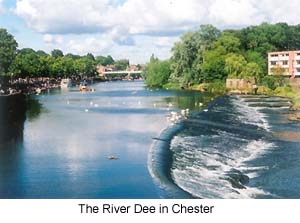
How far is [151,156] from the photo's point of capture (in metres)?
5.65

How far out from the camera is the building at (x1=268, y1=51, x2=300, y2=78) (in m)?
9.91

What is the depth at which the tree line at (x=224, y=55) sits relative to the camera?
9.60 m

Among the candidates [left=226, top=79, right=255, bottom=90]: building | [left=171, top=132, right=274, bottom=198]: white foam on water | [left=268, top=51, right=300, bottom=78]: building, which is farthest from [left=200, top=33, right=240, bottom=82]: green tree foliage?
[left=171, top=132, right=274, bottom=198]: white foam on water

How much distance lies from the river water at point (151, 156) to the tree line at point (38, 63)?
320cm

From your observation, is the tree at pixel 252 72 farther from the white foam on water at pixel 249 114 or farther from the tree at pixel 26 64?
the tree at pixel 26 64

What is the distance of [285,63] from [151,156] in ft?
18.8

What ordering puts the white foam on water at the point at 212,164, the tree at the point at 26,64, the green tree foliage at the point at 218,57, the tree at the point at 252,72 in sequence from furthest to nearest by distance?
the tree at the point at 26,64
the green tree foliage at the point at 218,57
the tree at the point at 252,72
the white foam on water at the point at 212,164

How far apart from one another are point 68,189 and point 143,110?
529 centimetres

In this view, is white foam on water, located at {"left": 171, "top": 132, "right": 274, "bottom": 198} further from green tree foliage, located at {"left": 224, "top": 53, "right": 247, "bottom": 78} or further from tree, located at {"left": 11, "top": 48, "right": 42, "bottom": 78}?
tree, located at {"left": 11, "top": 48, "right": 42, "bottom": 78}

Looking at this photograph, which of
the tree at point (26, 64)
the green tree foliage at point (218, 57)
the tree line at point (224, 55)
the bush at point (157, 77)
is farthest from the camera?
the tree at point (26, 64)

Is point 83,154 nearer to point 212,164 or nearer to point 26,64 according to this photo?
point 212,164

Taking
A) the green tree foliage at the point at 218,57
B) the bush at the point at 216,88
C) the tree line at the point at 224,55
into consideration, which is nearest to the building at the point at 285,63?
the tree line at the point at 224,55

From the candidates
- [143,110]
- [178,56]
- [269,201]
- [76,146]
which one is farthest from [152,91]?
[269,201]

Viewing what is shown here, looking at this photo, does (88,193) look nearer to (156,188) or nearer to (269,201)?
(156,188)
